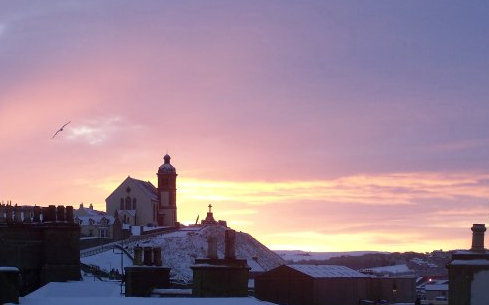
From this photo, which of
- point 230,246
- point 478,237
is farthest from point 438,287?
point 478,237

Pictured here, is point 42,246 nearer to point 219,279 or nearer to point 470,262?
point 219,279

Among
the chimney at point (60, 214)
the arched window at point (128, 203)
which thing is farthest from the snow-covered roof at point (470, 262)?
the arched window at point (128, 203)

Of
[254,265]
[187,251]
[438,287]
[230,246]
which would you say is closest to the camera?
[230,246]

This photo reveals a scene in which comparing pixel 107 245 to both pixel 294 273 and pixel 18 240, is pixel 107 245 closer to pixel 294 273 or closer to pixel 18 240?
pixel 294 273

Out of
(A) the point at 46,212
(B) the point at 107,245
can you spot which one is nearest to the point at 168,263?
(B) the point at 107,245

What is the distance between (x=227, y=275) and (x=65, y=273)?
54.8 ft

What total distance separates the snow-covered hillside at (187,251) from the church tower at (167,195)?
16353 millimetres

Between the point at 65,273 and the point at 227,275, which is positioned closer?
the point at 227,275

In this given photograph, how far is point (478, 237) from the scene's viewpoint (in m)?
27.2

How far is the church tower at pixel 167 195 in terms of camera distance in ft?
562

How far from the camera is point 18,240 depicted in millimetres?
45969

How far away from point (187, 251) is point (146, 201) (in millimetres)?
37275

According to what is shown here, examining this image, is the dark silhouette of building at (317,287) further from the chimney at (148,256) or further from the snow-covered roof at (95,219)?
the snow-covered roof at (95,219)

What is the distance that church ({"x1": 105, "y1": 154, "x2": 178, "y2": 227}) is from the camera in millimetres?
169875
